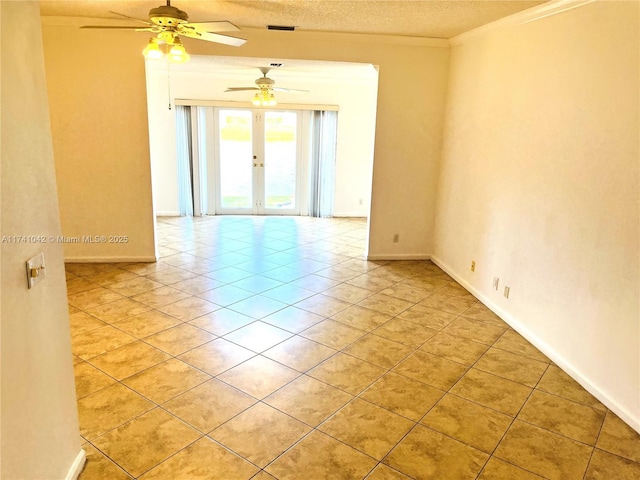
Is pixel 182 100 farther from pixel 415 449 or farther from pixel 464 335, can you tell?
pixel 415 449

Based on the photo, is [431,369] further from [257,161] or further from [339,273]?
[257,161]

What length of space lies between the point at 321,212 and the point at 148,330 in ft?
17.4

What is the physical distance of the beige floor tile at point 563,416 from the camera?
247cm

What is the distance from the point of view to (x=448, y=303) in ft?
14.3

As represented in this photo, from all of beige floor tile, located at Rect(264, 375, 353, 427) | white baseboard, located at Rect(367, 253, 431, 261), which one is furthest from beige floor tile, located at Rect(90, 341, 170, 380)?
white baseboard, located at Rect(367, 253, 431, 261)

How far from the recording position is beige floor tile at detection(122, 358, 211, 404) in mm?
2727

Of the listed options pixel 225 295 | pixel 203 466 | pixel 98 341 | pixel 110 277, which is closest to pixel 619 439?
pixel 203 466

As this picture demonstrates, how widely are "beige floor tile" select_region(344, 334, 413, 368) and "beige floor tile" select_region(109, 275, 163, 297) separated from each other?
7.50ft

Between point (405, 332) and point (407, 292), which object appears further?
point (407, 292)

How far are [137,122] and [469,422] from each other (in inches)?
175

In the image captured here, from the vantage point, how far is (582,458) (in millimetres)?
2270

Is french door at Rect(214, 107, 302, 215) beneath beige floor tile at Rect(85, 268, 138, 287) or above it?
above

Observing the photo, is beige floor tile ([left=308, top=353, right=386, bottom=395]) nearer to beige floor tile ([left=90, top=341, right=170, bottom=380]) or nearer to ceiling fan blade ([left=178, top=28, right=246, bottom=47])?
beige floor tile ([left=90, top=341, right=170, bottom=380])

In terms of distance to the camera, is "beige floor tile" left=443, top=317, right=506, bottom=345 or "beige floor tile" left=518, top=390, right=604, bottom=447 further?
"beige floor tile" left=443, top=317, right=506, bottom=345
